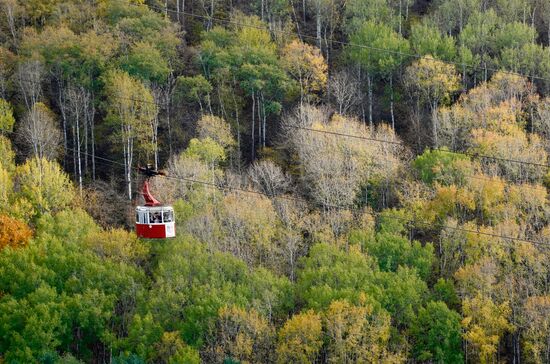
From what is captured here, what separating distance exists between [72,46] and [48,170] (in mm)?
15285

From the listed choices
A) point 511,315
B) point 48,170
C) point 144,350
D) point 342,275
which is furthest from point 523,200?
point 48,170

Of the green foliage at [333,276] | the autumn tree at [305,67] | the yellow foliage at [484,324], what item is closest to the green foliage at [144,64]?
the autumn tree at [305,67]

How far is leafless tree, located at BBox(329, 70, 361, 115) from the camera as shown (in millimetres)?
99625

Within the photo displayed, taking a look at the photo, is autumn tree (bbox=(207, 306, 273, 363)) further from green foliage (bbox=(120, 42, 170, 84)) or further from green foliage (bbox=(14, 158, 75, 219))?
green foliage (bbox=(120, 42, 170, 84))

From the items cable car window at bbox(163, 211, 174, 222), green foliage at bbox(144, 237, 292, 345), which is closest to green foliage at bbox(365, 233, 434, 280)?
green foliage at bbox(144, 237, 292, 345)

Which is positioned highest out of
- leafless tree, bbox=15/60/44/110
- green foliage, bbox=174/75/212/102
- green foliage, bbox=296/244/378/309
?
leafless tree, bbox=15/60/44/110

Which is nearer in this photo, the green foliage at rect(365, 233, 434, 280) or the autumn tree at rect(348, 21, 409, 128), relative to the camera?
the green foliage at rect(365, 233, 434, 280)

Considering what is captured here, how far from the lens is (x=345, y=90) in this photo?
326 feet

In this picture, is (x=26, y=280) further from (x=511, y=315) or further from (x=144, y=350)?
(x=511, y=315)

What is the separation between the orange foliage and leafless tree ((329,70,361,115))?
30.3 meters

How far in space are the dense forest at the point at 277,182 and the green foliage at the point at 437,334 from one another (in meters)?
0.16

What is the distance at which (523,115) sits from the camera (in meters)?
94.4

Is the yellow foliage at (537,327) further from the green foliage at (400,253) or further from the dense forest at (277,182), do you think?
the green foliage at (400,253)

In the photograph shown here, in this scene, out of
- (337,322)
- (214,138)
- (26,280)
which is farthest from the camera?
(214,138)
